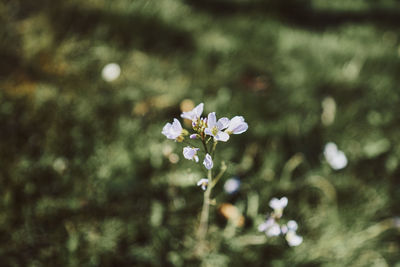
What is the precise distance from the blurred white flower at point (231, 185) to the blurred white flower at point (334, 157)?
2.00ft

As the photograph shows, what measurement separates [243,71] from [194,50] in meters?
0.42

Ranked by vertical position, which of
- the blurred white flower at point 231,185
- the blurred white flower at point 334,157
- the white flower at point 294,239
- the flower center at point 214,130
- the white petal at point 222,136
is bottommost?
the white flower at point 294,239

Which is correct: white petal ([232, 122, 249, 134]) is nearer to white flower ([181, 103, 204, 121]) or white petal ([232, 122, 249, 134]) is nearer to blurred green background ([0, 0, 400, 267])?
white flower ([181, 103, 204, 121])

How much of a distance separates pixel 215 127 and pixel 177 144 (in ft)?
3.17

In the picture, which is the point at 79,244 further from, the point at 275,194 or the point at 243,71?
the point at 243,71

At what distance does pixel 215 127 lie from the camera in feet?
2.92

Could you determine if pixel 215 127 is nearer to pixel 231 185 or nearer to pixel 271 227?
pixel 271 227

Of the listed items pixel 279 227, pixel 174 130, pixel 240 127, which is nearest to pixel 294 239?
pixel 279 227

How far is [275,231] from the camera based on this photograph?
1.12 meters

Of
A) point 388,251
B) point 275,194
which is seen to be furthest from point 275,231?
point 388,251

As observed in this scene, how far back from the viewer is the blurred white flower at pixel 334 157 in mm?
1805

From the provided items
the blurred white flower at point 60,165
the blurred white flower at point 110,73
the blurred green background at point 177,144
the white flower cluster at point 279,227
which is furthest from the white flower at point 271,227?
the blurred white flower at point 110,73

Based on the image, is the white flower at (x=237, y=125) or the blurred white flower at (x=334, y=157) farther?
the blurred white flower at (x=334, y=157)

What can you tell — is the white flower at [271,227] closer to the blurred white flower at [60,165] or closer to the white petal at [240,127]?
the white petal at [240,127]
